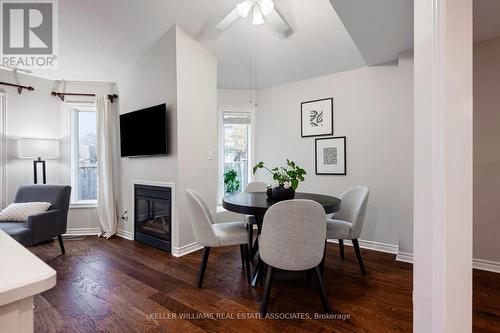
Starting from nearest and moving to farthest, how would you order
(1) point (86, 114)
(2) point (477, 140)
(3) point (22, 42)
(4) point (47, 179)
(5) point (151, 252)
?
(2) point (477, 140) → (3) point (22, 42) → (5) point (151, 252) → (4) point (47, 179) → (1) point (86, 114)

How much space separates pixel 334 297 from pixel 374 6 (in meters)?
2.35

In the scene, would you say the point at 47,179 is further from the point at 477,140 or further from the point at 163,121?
the point at 477,140

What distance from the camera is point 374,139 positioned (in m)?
3.11

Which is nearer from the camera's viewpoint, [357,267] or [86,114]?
[357,267]

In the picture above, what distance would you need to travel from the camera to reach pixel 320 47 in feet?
9.85

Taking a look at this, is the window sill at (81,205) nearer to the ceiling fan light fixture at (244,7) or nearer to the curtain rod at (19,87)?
the curtain rod at (19,87)

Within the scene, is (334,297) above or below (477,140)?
below

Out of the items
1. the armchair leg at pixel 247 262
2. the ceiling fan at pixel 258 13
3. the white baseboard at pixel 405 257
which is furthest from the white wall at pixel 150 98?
the white baseboard at pixel 405 257

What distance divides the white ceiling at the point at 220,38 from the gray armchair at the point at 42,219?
1.72 meters

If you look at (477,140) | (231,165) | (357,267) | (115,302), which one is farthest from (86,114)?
(477,140)

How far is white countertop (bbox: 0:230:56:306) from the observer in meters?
0.51

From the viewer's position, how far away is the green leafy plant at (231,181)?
4.11 meters

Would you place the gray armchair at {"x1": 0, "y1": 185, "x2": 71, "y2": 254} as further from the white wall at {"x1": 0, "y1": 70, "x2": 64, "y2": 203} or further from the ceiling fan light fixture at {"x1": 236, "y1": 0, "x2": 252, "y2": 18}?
the ceiling fan light fixture at {"x1": 236, "y1": 0, "x2": 252, "y2": 18}

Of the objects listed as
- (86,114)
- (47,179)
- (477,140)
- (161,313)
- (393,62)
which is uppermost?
(393,62)
